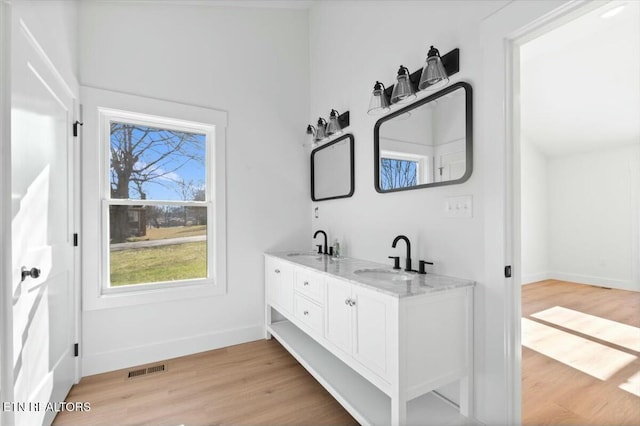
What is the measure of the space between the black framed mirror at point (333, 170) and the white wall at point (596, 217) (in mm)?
4907

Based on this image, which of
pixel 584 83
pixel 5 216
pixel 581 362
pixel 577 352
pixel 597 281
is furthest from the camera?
pixel 597 281

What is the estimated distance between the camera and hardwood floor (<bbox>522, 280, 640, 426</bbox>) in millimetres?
1745

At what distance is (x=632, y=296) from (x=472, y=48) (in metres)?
4.92

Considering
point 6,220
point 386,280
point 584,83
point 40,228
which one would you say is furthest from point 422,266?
point 584,83

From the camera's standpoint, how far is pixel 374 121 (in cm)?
233

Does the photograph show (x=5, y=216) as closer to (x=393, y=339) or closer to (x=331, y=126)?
(x=393, y=339)

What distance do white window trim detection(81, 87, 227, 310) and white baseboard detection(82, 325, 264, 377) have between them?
385 millimetres

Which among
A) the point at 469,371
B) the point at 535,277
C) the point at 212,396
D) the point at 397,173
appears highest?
the point at 397,173

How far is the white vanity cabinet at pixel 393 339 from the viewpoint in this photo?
1.40 meters

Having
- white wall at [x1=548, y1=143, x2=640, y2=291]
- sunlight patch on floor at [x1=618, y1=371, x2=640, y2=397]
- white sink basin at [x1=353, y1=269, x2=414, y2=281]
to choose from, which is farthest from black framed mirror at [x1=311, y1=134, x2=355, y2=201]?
white wall at [x1=548, y1=143, x2=640, y2=291]

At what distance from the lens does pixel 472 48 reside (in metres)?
1.61

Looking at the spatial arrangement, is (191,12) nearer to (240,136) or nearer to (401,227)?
(240,136)

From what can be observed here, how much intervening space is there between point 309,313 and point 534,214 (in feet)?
16.8

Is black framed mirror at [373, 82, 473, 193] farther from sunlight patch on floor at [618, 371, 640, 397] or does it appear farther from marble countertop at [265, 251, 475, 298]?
sunlight patch on floor at [618, 371, 640, 397]
